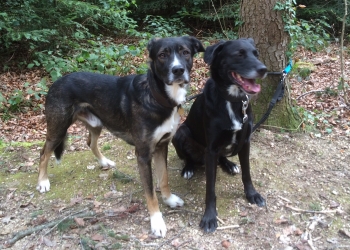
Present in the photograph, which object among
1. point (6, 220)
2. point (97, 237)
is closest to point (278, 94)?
point (97, 237)

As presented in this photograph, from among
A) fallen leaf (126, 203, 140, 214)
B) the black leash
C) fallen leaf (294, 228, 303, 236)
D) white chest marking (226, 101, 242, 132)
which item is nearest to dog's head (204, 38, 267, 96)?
white chest marking (226, 101, 242, 132)

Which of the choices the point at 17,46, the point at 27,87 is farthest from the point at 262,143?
the point at 17,46

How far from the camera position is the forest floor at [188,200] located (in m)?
3.22

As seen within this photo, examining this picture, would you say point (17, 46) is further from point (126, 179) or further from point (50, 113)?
point (126, 179)

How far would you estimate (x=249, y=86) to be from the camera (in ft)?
10.0

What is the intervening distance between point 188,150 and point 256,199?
104 cm

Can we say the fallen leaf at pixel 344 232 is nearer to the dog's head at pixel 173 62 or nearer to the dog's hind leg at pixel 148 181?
the dog's hind leg at pixel 148 181

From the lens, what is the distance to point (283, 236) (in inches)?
125

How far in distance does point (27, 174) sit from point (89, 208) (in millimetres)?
1357

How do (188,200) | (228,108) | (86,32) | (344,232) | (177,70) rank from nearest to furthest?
(177,70) → (344,232) → (228,108) → (188,200) → (86,32)

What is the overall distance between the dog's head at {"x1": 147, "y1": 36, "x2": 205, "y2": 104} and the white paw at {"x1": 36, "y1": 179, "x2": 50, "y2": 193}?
2075mm

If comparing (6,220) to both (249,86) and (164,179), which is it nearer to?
(164,179)

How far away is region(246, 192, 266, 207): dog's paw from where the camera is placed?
142 inches

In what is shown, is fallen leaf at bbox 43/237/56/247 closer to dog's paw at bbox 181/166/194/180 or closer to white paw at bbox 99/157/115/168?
white paw at bbox 99/157/115/168
